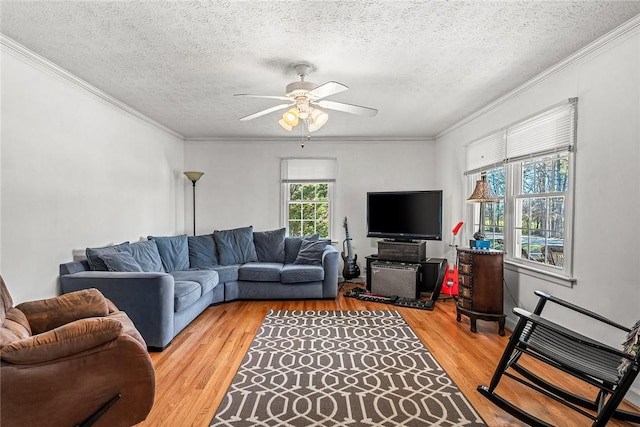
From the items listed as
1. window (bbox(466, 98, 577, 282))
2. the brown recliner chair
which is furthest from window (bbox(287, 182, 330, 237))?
the brown recliner chair

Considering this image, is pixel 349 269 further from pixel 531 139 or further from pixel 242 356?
pixel 531 139

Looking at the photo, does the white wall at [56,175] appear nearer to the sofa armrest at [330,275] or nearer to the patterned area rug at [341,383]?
the patterned area rug at [341,383]

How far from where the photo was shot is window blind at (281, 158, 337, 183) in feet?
18.9

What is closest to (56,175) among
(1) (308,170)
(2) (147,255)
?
(2) (147,255)

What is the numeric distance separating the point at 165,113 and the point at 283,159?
6.64 feet

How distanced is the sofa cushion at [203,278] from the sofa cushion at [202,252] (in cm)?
58

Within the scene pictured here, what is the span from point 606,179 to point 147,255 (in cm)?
436

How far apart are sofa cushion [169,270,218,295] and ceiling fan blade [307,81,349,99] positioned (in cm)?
237

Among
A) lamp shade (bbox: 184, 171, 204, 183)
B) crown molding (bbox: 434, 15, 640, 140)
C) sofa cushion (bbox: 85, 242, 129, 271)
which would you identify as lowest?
sofa cushion (bbox: 85, 242, 129, 271)

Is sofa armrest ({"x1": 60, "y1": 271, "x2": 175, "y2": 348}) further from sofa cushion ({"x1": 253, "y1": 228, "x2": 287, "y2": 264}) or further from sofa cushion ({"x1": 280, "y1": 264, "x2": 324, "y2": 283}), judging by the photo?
sofa cushion ({"x1": 253, "y1": 228, "x2": 287, "y2": 264})

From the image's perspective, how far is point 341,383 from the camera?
7.78 feet

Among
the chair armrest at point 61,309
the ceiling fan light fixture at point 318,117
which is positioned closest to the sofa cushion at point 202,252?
the chair armrest at point 61,309

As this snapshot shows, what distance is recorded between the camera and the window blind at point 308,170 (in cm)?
577

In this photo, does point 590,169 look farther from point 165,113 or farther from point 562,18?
point 165,113
